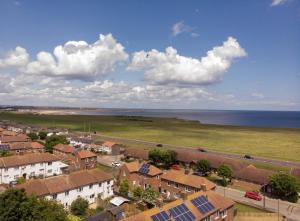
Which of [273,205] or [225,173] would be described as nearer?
[273,205]

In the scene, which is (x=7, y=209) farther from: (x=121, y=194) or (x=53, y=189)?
(x=121, y=194)

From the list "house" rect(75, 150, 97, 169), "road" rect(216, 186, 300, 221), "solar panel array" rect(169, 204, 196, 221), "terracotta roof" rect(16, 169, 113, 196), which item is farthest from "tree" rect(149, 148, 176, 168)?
"solar panel array" rect(169, 204, 196, 221)

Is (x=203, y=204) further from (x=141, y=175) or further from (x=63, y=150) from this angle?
(x=63, y=150)

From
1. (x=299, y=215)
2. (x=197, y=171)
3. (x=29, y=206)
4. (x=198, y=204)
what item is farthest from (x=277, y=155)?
(x=29, y=206)

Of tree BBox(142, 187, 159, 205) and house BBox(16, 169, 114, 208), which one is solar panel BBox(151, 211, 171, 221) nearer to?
tree BBox(142, 187, 159, 205)

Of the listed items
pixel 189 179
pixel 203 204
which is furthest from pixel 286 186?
pixel 203 204

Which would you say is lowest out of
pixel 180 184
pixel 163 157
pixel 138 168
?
pixel 163 157

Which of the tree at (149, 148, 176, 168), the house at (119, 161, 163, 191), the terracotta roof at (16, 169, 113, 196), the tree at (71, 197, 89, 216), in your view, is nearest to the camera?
the terracotta roof at (16, 169, 113, 196)
